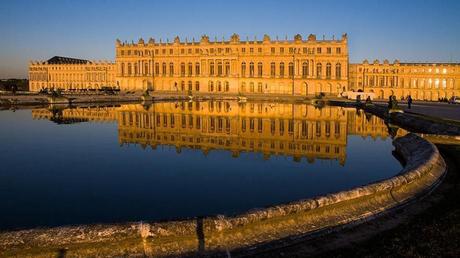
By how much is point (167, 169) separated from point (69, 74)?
10861 cm

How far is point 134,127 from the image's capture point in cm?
2358

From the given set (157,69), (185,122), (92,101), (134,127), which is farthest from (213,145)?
(157,69)

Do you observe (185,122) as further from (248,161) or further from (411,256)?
(411,256)

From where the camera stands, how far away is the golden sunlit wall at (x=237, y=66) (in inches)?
3091

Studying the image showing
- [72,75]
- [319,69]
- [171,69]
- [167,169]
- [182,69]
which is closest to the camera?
[167,169]

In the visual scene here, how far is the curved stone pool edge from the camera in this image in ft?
18.5

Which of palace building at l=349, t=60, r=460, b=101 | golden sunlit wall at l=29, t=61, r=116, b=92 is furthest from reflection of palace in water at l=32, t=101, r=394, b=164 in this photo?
golden sunlit wall at l=29, t=61, r=116, b=92

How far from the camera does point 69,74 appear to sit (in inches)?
4363

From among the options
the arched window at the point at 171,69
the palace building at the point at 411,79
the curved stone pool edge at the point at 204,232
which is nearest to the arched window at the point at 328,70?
the palace building at the point at 411,79

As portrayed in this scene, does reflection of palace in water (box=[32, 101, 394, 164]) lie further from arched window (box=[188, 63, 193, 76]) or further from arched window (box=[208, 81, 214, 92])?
arched window (box=[188, 63, 193, 76])

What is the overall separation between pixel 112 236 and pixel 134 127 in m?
18.2

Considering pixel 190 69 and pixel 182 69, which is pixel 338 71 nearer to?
pixel 190 69

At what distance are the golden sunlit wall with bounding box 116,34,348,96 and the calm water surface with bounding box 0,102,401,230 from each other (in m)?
58.2

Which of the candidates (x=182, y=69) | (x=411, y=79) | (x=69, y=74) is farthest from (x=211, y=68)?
(x=69, y=74)
